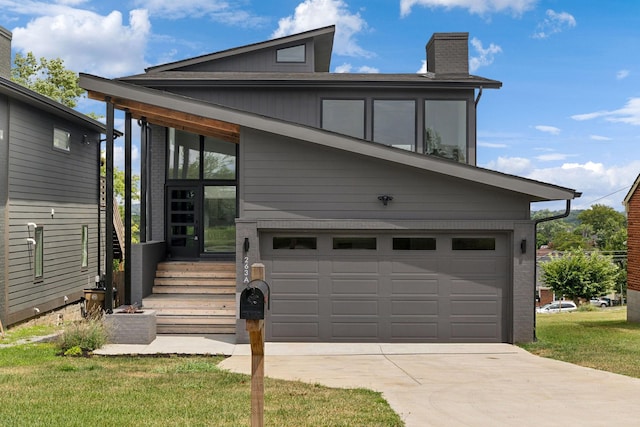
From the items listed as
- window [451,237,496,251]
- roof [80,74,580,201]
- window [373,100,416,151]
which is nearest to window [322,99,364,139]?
window [373,100,416,151]

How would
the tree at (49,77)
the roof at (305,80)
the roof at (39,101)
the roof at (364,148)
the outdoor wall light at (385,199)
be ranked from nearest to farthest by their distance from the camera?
1. the roof at (364,148)
2. the outdoor wall light at (385,199)
3. the roof at (39,101)
4. the roof at (305,80)
5. the tree at (49,77)

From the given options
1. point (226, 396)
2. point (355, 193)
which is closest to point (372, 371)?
point (226, 396)

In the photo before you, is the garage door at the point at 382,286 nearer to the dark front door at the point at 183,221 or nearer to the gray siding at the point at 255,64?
the dark front door at the point at 183,221

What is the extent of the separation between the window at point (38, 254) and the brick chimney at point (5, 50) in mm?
4562

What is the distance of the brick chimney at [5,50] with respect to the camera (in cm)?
1756

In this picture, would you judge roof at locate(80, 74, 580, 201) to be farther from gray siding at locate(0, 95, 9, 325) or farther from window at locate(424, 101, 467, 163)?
gray siding at locate(0, 95, 9, 325)

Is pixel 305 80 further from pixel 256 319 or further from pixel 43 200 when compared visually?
pixel 256 319

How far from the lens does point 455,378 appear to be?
959cm

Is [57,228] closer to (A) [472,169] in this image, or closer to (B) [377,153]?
(B) [377,153]

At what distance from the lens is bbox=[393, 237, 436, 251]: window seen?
42.0ft

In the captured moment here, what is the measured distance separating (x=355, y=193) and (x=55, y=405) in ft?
22.8

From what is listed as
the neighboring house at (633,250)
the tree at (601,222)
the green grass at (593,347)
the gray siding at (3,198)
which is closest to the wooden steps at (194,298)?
the gray siding at (3,198)

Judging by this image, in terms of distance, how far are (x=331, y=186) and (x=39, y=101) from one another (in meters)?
8.47

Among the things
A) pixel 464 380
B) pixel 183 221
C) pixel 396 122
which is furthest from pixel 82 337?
pixel 396 122
